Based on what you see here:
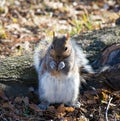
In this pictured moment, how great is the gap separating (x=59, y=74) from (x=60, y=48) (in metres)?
0.28

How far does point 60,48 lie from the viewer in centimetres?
406

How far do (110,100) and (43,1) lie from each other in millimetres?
4963

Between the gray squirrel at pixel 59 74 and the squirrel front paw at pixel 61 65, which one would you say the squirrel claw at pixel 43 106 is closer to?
the gray squirrel at pixel 59 74

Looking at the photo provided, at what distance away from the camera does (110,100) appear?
4.44m

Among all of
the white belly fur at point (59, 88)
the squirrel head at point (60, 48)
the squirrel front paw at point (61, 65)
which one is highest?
the squirrel head at point (60, 48)

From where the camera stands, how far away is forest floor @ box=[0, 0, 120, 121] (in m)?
4.27

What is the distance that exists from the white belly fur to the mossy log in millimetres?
340

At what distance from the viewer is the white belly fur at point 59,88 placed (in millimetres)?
4199

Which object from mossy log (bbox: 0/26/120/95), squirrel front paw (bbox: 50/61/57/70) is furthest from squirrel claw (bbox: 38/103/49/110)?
squirrel front paw (bbox: 50/61/57/70)

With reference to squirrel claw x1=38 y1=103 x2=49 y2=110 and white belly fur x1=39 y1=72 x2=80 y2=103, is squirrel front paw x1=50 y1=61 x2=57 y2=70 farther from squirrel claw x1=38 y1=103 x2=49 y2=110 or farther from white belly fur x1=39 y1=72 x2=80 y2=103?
squirrel claw x1=38 y1=103 x2=49 y2=110

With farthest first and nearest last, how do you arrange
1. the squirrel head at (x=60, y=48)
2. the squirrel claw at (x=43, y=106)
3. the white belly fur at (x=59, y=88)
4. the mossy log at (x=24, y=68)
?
1. the mossy log at (x=24, y=68)
2. the squirrel claw at (x=43, y=106)
3. the white belly fur at (x=59, y=88)
4. the squirrel head at (x=60, y=48)

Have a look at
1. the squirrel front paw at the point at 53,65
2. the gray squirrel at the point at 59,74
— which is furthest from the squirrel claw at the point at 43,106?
the squirrel front paw at the point at 53,65

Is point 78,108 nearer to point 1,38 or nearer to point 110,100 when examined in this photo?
point 110,100

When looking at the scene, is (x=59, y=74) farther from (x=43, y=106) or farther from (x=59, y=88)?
(x=43, y=106)
